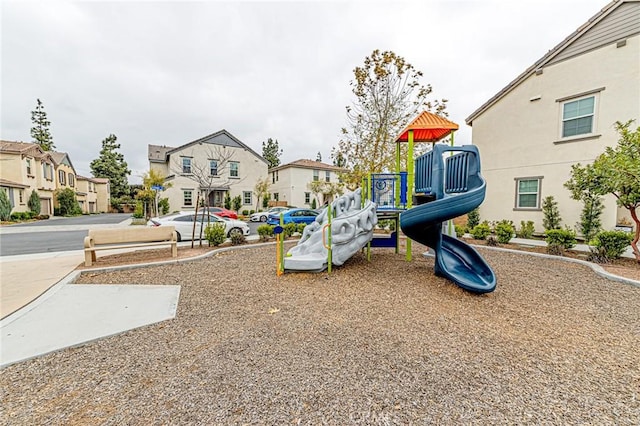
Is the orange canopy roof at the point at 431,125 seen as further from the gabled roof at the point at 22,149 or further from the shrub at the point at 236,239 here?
the gabled roof at the point at 22,149

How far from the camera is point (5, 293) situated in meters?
4.54

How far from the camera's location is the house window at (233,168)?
1008 inches

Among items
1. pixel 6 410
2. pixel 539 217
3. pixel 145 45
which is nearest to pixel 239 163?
pixel 145 45

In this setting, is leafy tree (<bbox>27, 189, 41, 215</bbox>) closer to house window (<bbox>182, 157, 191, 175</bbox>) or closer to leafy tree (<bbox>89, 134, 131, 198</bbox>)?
house window (<bbox>182, 157, 191, 175</bbox>)

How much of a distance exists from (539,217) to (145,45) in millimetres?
16644

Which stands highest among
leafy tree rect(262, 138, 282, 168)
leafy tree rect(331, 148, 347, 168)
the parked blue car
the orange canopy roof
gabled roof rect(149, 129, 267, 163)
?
leafy tree rect(262, 138, 282, 168)

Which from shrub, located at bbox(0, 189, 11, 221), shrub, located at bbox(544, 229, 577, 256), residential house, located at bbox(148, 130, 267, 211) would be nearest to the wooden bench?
shrub, located at bbox(544, 229, 577, 256)

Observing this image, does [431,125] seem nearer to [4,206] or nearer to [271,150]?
[4,206]

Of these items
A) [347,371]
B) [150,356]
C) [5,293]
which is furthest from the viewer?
[5,293]

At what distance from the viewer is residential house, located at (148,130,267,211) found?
915 inches

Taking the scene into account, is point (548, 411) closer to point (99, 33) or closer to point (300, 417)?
point (300, 417)

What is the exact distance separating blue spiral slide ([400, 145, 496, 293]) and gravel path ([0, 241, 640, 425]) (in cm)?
44

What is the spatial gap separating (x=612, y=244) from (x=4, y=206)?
105 ft

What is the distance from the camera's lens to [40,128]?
46.6 m
